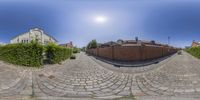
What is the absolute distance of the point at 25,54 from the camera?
1162cm

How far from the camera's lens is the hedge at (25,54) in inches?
455

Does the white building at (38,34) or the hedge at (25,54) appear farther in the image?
the white building at (38,34)

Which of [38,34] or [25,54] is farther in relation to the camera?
[38,34]

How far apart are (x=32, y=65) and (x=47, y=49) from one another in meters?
2.56

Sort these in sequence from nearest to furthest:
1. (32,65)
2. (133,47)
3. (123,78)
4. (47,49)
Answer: (123,78), (32,65), (47,49), (133,47)

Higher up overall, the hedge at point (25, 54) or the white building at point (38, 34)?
the white building at point (38, 34)

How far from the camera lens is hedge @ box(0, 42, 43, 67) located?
11.6m

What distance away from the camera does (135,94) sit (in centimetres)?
618

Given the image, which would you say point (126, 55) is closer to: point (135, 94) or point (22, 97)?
point (135, 94)

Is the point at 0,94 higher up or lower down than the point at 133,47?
lower down

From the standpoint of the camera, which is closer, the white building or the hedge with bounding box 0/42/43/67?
the hedge with bounding box 0/42/43/67

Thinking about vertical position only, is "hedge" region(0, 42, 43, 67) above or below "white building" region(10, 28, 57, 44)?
below

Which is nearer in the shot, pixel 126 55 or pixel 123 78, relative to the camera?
pixel 123 78

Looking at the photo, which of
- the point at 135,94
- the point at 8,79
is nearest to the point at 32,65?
the point at 8,79
